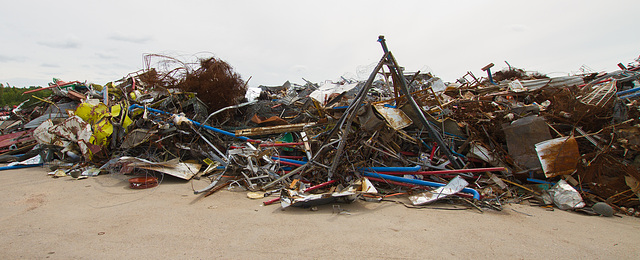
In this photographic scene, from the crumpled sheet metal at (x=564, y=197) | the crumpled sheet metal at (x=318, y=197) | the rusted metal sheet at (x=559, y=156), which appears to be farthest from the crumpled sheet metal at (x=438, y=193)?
the rusted metal sheet at (x=559, y=156)

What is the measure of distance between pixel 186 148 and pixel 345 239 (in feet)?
14.0

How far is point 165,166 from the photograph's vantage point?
16.1 feet

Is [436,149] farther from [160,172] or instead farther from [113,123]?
[113,123]

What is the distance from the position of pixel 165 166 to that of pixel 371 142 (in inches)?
146

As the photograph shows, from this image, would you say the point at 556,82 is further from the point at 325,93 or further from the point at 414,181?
the point at 325,93

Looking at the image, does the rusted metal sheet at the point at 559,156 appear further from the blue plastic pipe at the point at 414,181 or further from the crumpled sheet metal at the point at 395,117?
the crumpled sheet metal at the point at 395,117

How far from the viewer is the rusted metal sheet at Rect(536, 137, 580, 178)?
4078mm

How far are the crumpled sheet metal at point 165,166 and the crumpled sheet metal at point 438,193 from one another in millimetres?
3926

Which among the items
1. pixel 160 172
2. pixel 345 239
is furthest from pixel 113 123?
pixel 345 239

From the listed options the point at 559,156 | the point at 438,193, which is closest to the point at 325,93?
the point at 438,193

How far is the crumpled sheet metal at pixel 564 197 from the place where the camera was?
12.2ft

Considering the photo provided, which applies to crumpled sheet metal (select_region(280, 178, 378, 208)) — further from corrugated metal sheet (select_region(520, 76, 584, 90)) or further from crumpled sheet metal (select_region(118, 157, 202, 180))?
corrugated metal sheet (select_region(520, 76, 584, 90))

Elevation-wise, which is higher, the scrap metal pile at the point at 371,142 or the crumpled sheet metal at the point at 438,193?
the scrap metal pile at the point at 371,142

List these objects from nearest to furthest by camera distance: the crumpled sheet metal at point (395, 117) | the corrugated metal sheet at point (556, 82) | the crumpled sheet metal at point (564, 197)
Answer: the crumpled sheet metal at point (564, 197), the crumpled sheet metal at point (395, 117), the corrugated metal sheet at point (556, 82)
